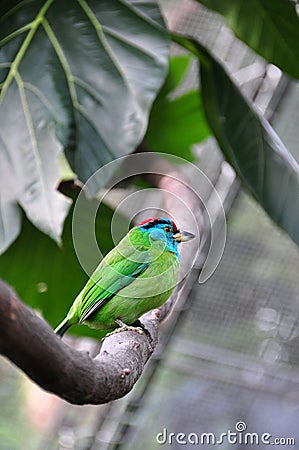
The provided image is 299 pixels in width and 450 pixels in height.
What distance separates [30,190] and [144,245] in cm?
22

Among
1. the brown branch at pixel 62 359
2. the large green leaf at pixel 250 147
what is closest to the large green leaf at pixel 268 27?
the large green leaf at pixel 250 147

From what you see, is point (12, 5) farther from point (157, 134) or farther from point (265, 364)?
point (265, 364)

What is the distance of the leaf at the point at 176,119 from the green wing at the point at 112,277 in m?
0.35

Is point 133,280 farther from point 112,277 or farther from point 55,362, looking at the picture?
point 55,362

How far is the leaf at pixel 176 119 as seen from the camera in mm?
1261

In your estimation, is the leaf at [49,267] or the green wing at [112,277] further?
the leaf at [49,267]

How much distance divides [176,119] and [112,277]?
413mm

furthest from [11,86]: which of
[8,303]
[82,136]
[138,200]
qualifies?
[138,200]

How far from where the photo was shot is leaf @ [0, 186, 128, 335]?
3.81ft

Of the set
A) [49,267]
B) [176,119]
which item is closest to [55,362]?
[49,267]

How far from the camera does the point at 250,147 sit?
0.98m

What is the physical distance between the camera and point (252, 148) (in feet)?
3.21

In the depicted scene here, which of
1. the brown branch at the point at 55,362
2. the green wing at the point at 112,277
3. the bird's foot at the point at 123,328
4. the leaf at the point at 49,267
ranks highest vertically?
the brown branch at the point at 55,362

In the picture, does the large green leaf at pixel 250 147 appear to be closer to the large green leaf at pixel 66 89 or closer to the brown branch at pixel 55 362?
the large green leaf at pixel 66 89
